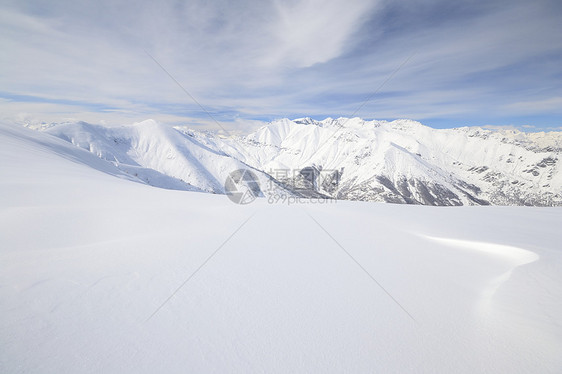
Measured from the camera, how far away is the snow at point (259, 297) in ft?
9.39

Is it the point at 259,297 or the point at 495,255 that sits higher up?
the point at 495,255

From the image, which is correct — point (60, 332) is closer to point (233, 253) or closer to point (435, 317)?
point (233, 253)

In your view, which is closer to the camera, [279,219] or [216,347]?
[216,347]

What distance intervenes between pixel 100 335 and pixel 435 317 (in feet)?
15.9

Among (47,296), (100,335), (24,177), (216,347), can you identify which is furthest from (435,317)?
(24,177)

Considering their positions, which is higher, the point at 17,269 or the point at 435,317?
the point at 435,317

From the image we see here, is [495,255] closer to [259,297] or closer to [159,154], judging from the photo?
[259,297]

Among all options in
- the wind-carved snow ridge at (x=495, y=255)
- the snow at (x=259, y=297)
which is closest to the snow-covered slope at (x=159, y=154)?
the snow at (x=259, y=297)

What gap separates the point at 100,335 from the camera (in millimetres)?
2898

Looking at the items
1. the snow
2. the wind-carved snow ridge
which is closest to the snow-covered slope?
the snow

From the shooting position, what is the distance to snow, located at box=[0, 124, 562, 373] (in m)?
2.86

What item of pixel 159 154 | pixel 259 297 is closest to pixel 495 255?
pixel 259 297

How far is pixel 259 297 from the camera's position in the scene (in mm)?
3998

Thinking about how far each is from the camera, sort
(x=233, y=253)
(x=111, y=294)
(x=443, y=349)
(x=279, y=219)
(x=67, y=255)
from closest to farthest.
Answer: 1. (x=443, y=349)
2. (x=111, y=294)
3. (x=67, y=255)
4. (x=233, y=253)
5. (x=279, y=219)
